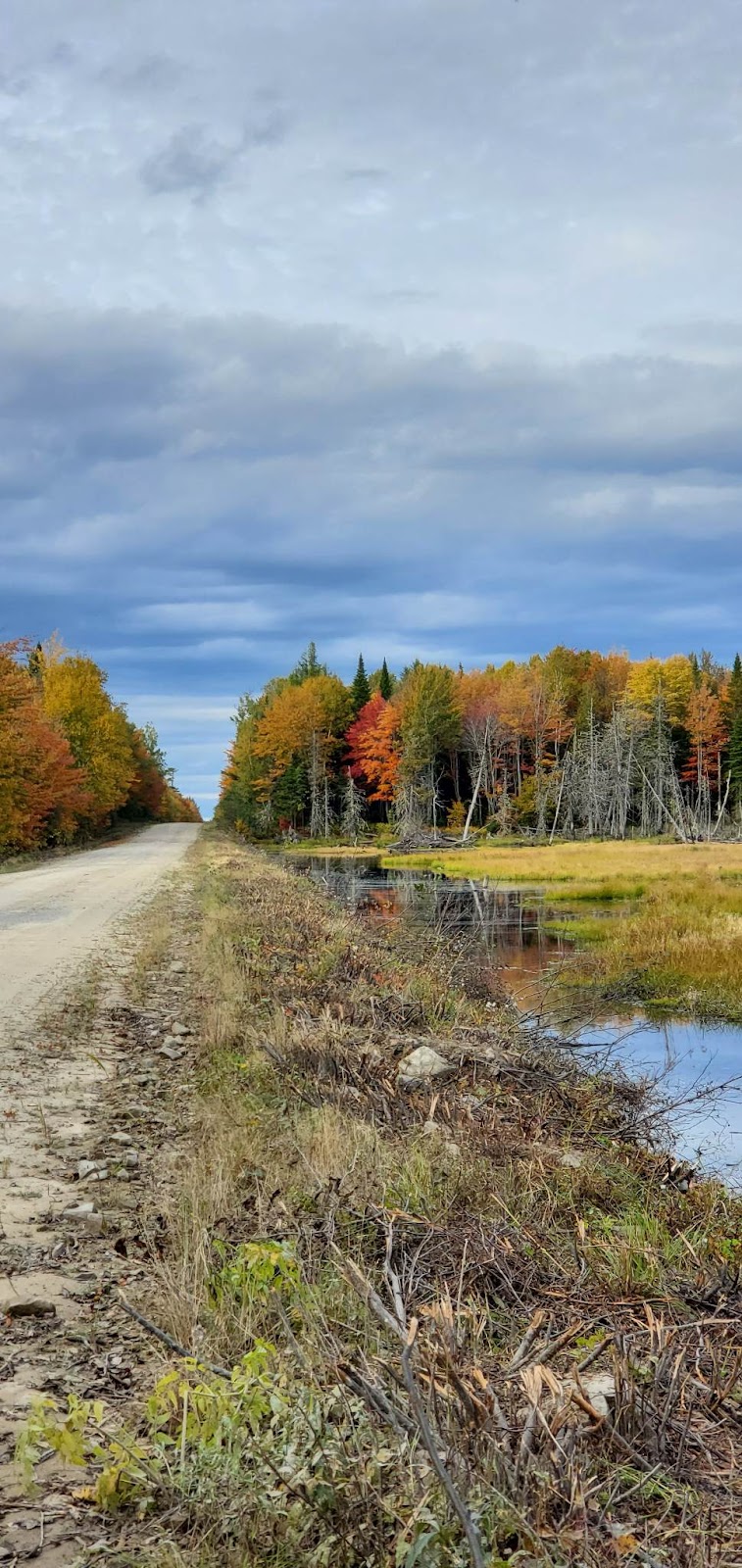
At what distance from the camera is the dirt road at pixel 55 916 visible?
1232cm

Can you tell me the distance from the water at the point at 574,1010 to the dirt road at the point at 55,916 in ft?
18.2

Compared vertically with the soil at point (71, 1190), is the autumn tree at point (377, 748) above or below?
above

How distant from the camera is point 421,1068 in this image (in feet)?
27.6

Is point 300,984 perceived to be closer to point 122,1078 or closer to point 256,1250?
point 122,1078

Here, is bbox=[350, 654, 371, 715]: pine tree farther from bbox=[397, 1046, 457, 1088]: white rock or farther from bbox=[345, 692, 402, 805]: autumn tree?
bbox=[397, 1046, 457, 1088]: white rock

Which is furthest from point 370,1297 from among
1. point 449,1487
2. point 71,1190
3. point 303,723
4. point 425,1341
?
point 303,723

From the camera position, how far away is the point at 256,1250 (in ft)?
13.3

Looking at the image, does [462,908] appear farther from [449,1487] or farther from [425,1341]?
[449,1487]

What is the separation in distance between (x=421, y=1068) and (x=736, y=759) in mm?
77604

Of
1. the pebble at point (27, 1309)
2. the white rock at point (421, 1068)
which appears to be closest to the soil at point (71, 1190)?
the pebble at point (27, 1309)

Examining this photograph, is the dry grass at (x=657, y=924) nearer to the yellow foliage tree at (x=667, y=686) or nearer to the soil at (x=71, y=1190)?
the soil at (x=71, y=1190)

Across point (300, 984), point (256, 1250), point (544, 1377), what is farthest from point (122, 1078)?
point (544, 1377)

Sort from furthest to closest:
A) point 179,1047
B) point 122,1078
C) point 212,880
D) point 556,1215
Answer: point 212,880
point 179,1047
point 122,1078
point 556,1215

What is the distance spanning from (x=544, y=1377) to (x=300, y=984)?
8.38 meters
